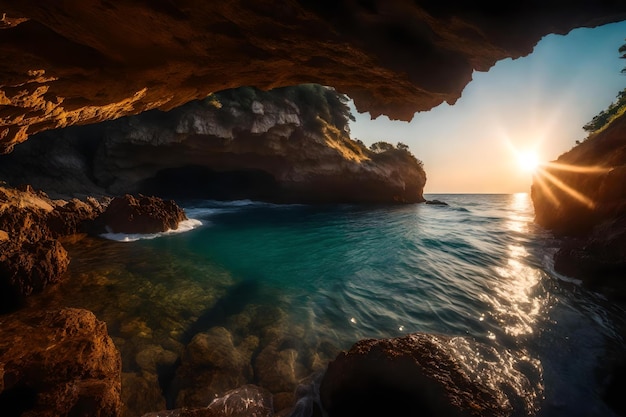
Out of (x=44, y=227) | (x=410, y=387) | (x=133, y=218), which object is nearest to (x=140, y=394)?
(x=410, y=387)

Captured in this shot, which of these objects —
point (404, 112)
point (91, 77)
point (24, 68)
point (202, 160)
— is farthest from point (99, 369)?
point (202, 160)

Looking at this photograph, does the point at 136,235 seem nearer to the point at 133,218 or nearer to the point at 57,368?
the point at 133,218

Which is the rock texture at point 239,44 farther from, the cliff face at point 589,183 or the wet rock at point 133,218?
the cliff face at point 589,183

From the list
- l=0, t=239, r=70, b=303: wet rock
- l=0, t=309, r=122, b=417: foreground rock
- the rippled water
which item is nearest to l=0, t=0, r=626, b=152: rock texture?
l=0, t=239, r=70, b=303: wet rock

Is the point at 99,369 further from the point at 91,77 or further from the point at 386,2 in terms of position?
the point at 386,2

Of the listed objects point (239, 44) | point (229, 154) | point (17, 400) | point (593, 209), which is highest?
point (239, 44)

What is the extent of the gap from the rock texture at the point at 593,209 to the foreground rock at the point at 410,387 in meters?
5.95

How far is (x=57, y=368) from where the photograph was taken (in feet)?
9.63

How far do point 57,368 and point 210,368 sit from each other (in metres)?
1.95

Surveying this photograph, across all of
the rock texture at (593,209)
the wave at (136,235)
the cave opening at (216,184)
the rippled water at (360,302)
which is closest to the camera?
the rippled water at (360,302)

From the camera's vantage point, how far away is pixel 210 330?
5160 mm

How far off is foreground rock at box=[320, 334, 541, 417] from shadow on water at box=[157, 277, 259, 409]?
2374 mm

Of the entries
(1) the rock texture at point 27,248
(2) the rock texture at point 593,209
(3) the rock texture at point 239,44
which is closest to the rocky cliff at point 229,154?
(1) the rock texture at point 27,248

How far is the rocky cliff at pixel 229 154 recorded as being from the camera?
22.7 metres
